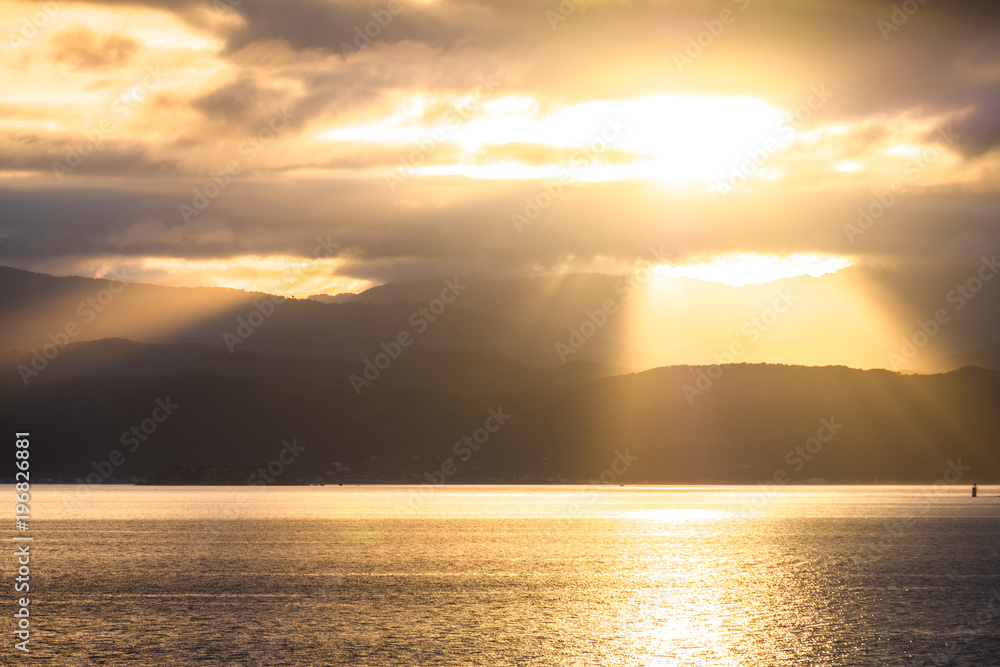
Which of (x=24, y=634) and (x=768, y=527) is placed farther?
(x=768, y=527)

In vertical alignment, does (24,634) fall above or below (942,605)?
above

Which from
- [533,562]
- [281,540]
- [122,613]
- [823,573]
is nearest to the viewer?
[122,613]

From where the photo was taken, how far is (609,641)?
67625 mm

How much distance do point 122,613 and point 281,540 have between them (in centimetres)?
7968

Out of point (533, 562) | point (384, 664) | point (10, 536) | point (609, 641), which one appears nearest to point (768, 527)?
point (533, 562)

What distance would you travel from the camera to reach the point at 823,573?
11138 cm

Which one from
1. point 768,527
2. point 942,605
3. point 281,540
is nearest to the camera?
point 942,605

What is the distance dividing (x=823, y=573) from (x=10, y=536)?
4675 inches

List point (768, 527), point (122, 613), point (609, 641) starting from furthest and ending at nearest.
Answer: point (768, 527)
point (122, 613)
point (609, 641)

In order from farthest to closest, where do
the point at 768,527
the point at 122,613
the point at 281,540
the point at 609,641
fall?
1. the point at 768,527
2. the point at 281,540
3. the point at 122,613
4. the point at 609,641

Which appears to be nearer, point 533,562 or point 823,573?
point 823,573

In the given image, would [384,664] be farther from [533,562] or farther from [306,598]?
[533,562]

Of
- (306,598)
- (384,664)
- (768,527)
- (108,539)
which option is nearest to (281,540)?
(108,539)

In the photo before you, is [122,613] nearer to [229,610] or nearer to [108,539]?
[229,610]
